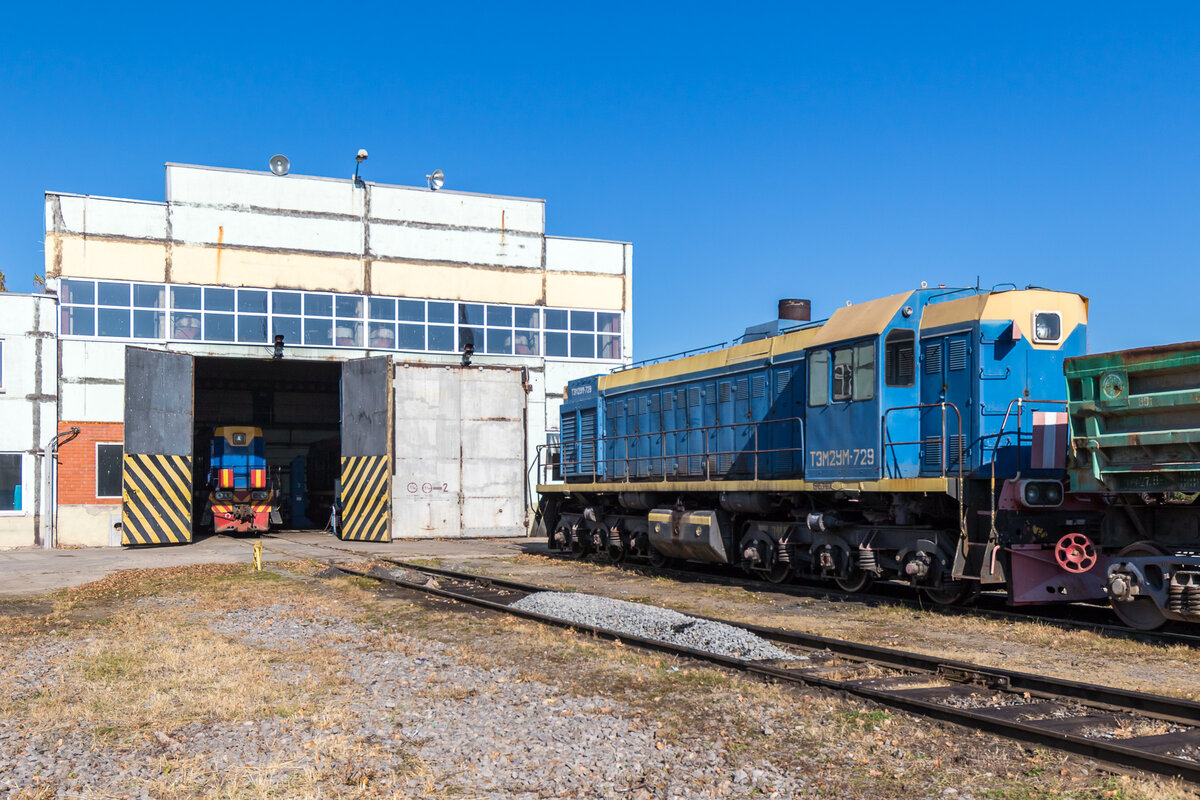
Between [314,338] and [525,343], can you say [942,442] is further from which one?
[314,338]

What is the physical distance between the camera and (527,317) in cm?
3069

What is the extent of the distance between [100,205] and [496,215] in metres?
10.8

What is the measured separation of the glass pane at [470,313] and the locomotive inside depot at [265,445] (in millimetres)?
5986

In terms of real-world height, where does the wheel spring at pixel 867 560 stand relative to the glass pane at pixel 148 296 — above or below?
below

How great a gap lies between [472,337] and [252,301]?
20.7 feet

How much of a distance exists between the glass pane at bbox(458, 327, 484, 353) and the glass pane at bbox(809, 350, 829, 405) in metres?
17.1

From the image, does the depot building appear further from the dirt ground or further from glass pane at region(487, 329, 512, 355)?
the dirt ground

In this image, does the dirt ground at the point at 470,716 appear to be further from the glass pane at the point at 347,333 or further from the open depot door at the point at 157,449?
the glass pane at the point at 347,333

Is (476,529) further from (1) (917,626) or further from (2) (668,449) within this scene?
(1) (917,626)

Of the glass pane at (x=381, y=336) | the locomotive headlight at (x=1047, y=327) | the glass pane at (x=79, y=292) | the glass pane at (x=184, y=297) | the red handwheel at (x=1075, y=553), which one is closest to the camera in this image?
the red handwheel at (x=1075, y=553)

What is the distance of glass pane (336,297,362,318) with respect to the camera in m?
28.8

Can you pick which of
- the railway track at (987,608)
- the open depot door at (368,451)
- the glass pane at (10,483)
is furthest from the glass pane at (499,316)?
the railway track at (987,608)

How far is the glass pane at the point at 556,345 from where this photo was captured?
3081 centimetres

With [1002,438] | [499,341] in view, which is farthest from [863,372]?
[499,341]
